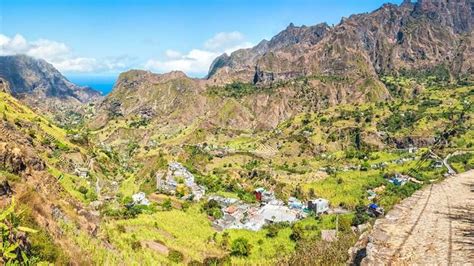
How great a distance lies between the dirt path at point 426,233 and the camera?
11945 millimetres

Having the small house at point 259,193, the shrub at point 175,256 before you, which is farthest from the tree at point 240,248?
the small house at point 259,193

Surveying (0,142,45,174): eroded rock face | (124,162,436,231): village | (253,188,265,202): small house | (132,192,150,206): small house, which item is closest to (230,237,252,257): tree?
(124,162,436,231): village

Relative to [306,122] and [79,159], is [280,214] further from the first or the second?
[306,122]

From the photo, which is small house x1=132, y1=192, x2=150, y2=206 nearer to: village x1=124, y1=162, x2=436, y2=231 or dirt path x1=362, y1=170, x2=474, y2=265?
village x1=124, y1=162, x2=436, y2=231

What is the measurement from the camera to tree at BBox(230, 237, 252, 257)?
134 ft

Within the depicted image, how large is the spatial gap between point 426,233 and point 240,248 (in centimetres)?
2949

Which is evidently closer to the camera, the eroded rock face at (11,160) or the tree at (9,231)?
the tree at (9,231)

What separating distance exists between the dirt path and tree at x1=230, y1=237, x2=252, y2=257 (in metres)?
25.0

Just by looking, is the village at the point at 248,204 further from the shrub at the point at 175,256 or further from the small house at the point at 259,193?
the shrub at the point at 175,256

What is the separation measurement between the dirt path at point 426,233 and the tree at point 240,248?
25.0m

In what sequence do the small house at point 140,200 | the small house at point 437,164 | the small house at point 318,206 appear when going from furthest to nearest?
the small house at point 437,164
the small house at point 318,206
the small house at point 140,200

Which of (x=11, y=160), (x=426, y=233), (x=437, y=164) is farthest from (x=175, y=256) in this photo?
(x=437, y=164)

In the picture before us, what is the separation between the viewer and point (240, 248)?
4162 cm

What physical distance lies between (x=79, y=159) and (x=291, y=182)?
43182 millimetres
